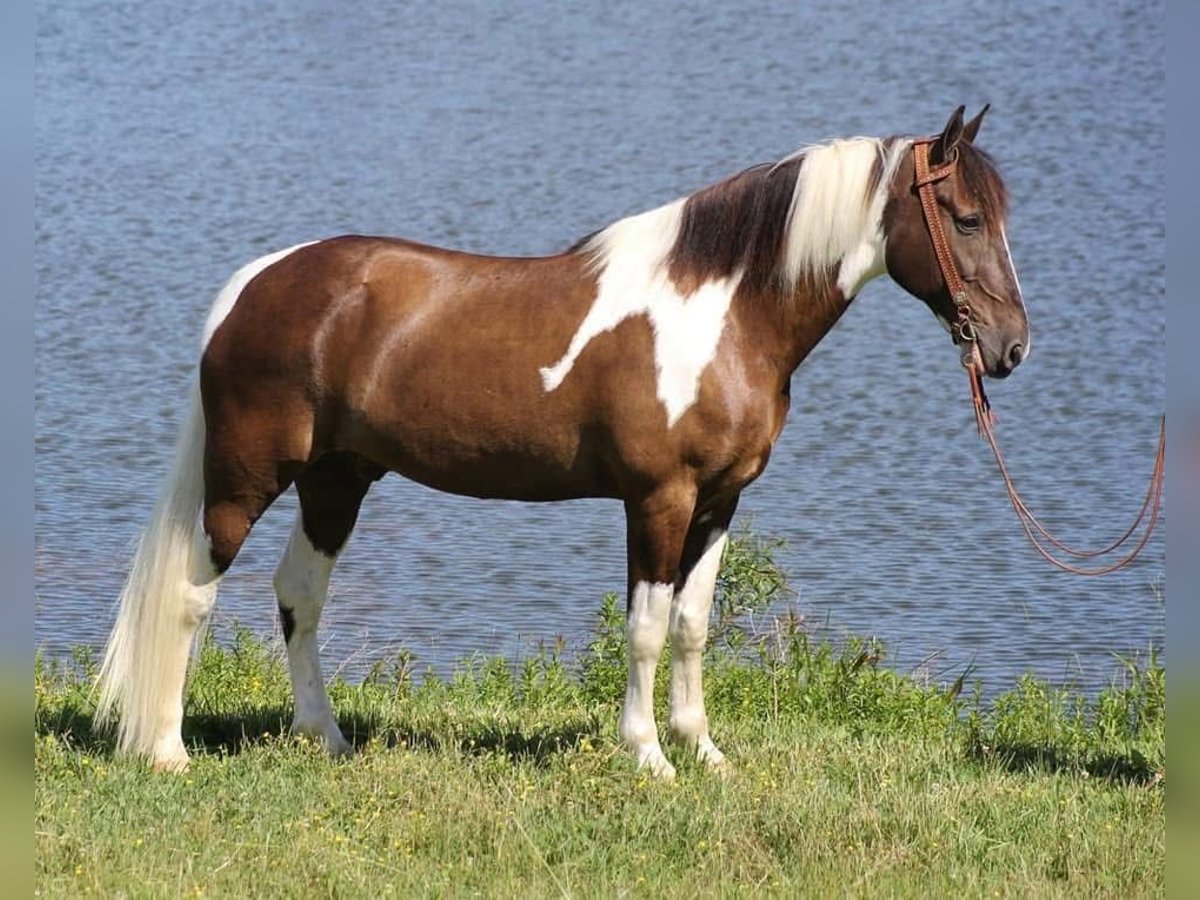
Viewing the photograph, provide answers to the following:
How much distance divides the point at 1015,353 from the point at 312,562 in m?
2.58

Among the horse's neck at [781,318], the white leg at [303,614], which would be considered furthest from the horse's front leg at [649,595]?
the white leg at [303,614]

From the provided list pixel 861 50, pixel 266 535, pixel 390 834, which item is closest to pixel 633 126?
pixel 861 50

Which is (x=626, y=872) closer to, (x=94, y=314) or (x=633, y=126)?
(x=94, y=314)

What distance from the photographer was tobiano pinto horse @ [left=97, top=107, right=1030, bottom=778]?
575 cm

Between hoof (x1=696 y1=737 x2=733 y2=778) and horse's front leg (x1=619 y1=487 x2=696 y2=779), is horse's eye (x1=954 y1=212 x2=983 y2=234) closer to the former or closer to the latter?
horse's front leg (x1=619 y1=487 x2=696 y2=779)

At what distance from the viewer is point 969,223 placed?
5727 millimetres

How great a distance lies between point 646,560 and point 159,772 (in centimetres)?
177

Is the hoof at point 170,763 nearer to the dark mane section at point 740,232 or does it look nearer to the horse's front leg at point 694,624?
the horse's front leg at point 694,624

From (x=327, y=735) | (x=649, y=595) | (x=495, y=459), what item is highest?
(x=495, y=459)

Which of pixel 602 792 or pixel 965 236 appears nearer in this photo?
pixel 602 792

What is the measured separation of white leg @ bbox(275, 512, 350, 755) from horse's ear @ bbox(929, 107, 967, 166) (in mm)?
2558

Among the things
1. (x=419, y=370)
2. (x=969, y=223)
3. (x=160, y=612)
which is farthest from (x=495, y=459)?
(x=969, y=223)

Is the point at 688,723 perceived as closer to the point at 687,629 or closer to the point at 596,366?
the point at 687,629

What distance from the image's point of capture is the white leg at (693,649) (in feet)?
20.0
